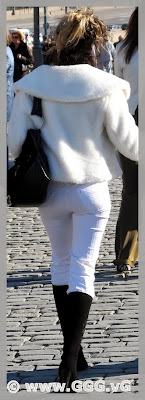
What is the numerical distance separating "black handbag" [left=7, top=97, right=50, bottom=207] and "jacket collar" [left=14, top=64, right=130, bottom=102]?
0.06 meters

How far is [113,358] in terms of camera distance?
571 centimetres

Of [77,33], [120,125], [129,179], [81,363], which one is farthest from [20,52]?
[120,125]

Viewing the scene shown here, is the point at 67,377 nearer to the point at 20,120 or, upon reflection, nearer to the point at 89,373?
the point at 89,373

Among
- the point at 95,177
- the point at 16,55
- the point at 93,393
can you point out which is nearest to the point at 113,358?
the point at 93,393

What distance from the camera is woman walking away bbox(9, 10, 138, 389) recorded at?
5.02m

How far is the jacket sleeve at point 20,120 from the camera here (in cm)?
502

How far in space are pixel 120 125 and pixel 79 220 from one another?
45 cm

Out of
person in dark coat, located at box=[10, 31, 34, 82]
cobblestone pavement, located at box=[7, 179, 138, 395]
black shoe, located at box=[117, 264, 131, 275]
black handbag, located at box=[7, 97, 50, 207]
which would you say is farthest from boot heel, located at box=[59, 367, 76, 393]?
person in dark coat, located at box=[10, 31, 34, 82]

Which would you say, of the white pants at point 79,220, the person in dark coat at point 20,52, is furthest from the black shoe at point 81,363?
the person in dark coat at point 20,52

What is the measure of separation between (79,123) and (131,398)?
48.1 inches

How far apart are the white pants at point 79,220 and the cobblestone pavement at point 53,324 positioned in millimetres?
536

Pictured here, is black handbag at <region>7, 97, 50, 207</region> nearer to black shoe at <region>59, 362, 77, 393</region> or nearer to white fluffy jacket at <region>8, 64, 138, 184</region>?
white fluffy jacket at <region>8, 64, 138, 184</region>

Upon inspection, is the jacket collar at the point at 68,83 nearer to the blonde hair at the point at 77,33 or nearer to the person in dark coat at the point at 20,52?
the blonde hair at the point at 77,33

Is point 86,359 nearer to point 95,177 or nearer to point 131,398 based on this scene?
point 131,398
